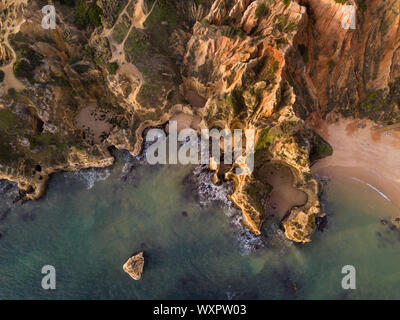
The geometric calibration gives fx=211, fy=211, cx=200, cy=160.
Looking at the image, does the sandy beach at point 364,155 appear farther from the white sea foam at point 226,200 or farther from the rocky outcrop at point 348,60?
the white sea foam at point 226,200

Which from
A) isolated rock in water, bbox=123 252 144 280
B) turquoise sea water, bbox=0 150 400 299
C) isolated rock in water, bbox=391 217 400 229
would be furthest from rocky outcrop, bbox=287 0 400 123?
isolated rock in water, bbox=123 252 144 280

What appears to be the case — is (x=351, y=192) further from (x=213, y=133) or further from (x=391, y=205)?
(x=213, y=133)

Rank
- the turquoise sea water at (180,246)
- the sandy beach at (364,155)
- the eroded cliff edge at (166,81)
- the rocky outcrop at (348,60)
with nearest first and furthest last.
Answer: the rocky outcrop at (348,60) < the eroded cliff edge at (166,81) < the turquoise sea water at (180,246) < the sandy beach at (364,155)

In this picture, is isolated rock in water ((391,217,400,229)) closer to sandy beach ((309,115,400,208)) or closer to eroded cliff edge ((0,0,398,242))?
sandy beach ((309,115,400,208))

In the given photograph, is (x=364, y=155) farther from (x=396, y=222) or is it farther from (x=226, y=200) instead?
(x=226, y=200)

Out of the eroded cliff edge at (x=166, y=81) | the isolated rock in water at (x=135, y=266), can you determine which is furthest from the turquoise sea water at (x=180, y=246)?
the eroded cliff edge at (x=166, y=81)
